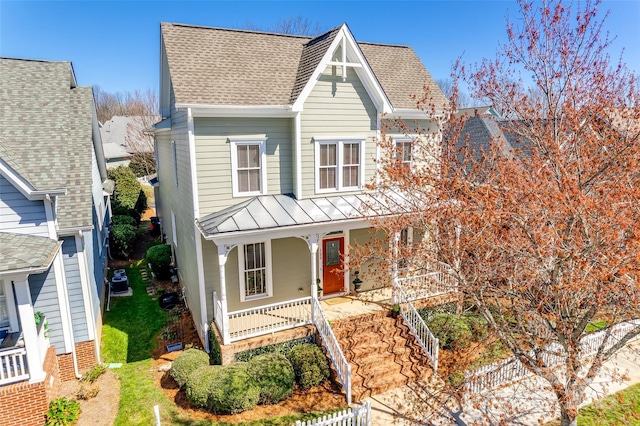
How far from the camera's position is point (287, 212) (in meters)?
12.7

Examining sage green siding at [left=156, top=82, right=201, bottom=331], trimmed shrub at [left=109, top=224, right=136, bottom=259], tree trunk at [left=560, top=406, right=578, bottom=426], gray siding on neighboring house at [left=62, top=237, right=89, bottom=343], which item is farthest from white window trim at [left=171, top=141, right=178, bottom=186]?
tree trunk at [left=560, top=406, right=578, bottom=426]

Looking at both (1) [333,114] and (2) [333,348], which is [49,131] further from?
(2) [333,348]

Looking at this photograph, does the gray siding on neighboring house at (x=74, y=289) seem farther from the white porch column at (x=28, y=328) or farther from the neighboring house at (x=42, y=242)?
the white porch column at (x=28, y=328)

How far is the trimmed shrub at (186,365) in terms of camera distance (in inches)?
430

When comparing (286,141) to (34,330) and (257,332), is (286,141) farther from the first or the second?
(34,330)

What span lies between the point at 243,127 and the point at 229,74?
2.09 meters

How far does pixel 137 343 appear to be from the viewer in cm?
1376

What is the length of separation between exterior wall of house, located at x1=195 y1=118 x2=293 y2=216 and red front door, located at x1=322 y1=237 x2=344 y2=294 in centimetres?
297

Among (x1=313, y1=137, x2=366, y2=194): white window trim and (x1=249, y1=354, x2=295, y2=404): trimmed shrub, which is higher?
(x1=313, y1=137, x2=366, y2=194): white window trim

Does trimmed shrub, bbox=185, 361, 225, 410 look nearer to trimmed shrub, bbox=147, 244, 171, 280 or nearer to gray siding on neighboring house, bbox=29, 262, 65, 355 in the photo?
gray siding on neighboring house, bbox=29, 262, 65, 355

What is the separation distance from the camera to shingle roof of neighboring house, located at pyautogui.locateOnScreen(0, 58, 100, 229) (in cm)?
1096

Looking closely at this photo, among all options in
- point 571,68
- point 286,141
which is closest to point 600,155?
point 571,68

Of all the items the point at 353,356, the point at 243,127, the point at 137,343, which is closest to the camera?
the point at 353,356

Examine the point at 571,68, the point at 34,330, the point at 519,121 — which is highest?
the point at 571,68
